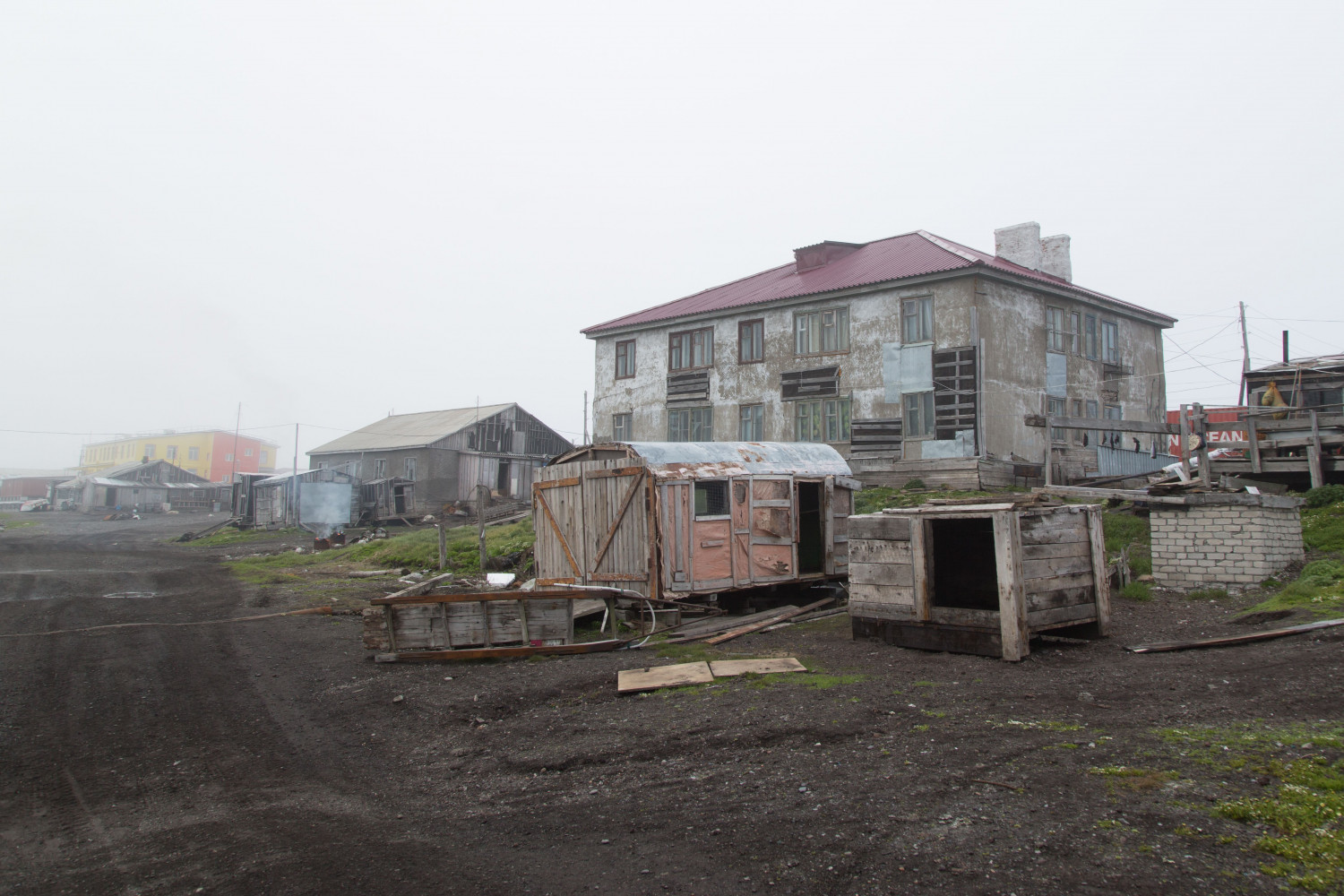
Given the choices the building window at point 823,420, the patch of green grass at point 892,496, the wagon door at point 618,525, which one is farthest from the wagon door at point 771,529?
the building window at point 823,420

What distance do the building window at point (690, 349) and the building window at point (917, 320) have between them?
7141 mm

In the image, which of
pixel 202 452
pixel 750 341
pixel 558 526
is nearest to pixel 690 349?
pixel 750 341

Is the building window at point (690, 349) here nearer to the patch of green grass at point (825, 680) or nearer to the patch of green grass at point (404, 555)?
the patch of green grass at point (404, 555)

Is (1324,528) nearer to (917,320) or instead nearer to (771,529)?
(771,529)

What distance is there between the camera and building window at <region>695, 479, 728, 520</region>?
12508 millimetres

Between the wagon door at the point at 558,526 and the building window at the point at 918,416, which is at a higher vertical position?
the building window at the point at 918,416

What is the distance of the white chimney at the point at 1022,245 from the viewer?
26.4 m

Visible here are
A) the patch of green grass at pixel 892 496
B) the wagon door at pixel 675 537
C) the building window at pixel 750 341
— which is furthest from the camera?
the building window at pixel 750 341

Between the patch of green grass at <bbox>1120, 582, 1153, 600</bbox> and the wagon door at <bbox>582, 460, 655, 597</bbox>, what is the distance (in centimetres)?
664

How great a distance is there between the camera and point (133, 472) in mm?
62781

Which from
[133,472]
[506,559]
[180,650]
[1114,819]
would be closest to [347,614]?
[180,650]

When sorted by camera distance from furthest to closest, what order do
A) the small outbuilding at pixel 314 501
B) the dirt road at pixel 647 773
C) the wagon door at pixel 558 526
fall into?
the small outbuilding at pixel 314 501, the wagon door at pixel 558 526, the dirt road at pixel 647 773

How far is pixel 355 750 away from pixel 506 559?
42.6 feet

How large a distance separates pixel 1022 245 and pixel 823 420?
30.2 ft
